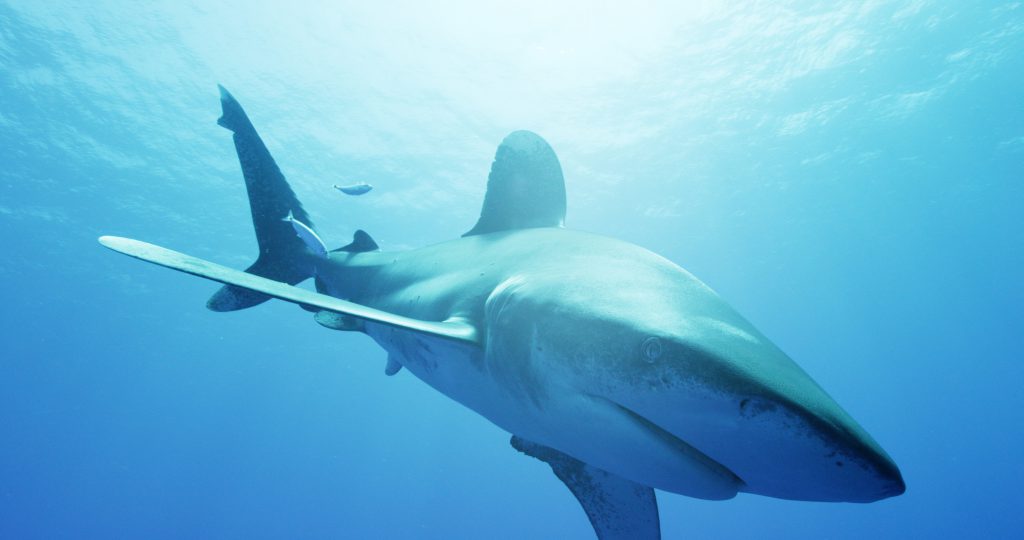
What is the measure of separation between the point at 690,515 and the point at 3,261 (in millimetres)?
69261

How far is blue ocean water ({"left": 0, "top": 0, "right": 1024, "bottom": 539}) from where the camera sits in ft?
50.8

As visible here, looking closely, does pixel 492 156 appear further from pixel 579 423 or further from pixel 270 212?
pixel 579 423

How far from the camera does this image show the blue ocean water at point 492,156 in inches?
609

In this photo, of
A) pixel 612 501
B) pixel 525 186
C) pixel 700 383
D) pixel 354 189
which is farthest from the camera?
pixel 354 189

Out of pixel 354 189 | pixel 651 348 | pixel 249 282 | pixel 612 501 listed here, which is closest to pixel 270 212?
pixel 354 189

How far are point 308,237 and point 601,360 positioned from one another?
412cm

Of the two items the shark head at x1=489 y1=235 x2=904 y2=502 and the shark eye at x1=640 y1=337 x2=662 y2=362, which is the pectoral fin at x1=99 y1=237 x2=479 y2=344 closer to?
the shark head at x1=489 y1=235 x2=904 y2=502

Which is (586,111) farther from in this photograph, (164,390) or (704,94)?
(164,390)

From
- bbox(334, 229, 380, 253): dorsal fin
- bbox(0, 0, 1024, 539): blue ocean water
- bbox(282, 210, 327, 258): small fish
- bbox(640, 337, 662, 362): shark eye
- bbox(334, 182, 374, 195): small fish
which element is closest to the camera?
bbox(640, 337, 662, 362): shark eye

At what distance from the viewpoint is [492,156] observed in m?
20.5

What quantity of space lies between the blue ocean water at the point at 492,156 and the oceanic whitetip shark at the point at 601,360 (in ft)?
42.9

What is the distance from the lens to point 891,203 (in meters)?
30.6

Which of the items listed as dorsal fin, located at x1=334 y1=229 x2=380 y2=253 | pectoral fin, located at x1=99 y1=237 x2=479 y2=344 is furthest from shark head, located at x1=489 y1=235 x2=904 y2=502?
dorsal fin, located at x1=334 y1=229 x2=380 y2=253

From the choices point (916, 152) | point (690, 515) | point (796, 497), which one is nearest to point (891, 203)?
point (916, 152)
